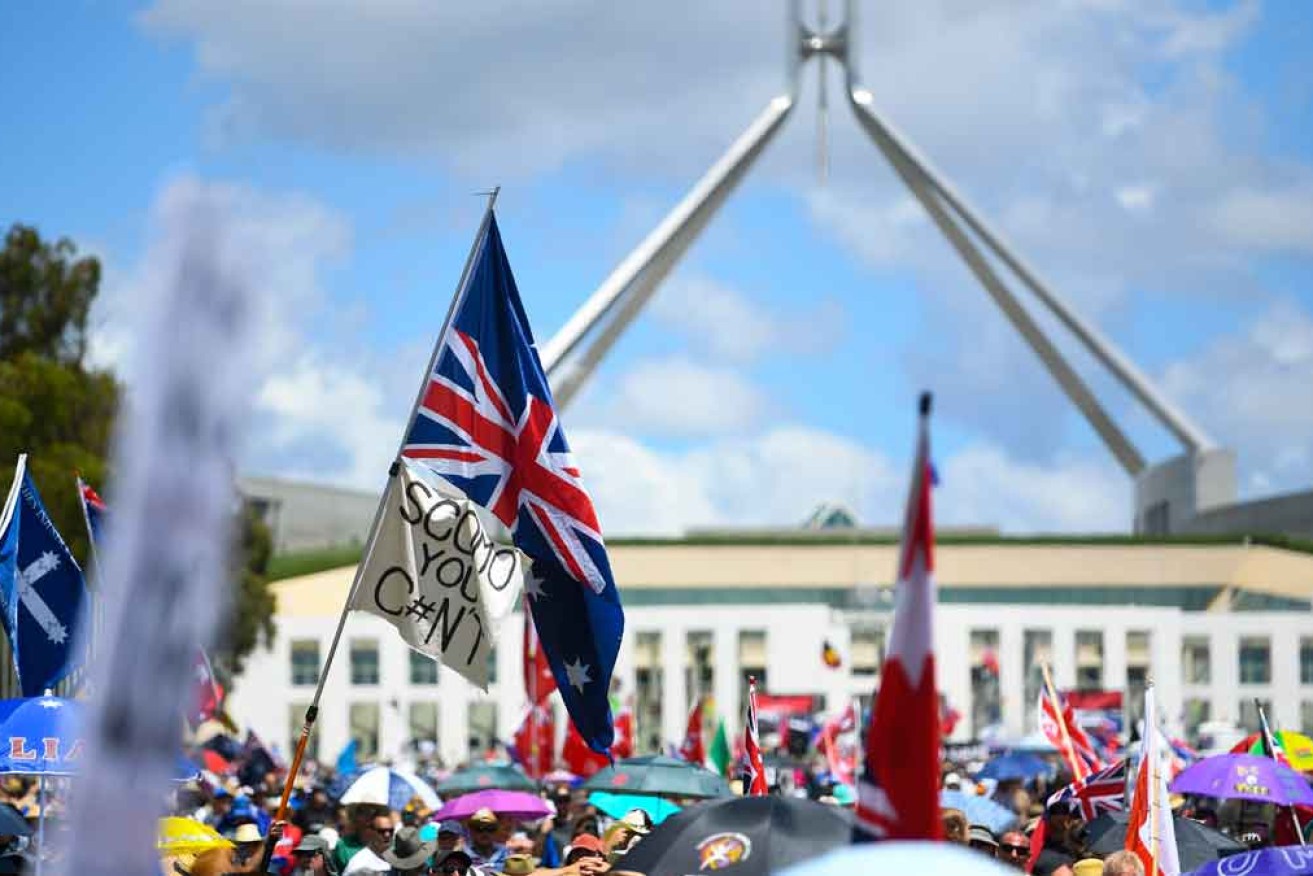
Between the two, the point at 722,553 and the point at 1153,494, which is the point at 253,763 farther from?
the point at 1153,494

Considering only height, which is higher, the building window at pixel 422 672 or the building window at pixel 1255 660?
the building window at pixel 1255 660

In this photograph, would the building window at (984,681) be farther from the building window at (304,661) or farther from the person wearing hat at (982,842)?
the person wearing hat at (982,842)

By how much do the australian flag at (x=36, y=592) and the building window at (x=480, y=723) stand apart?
194 ft

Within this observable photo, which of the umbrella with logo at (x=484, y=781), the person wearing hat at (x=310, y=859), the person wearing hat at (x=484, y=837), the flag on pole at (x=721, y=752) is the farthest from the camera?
the flag on pole at (x=721, y=752)

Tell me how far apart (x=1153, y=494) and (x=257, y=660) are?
40885 millimetres

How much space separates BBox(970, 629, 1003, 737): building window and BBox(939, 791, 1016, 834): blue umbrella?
59.2 metres

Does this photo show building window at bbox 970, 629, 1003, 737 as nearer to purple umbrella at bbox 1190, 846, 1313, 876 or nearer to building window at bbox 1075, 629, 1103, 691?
building window at bbox 1075, 629, 1103, 691

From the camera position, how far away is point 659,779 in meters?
17.0

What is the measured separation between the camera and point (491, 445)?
32.5 feet

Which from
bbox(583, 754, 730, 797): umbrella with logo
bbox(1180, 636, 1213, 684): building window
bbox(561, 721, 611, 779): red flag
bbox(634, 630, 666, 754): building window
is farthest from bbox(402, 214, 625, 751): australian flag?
bbox(1180, 636, 1213, 684): building window

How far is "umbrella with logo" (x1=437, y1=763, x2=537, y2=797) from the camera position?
70.4 feet

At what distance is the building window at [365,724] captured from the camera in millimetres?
73625

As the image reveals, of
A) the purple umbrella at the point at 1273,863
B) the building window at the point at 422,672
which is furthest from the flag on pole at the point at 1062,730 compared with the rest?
the building window at the point at 422,672

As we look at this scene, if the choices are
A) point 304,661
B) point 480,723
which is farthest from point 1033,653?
point 304,661
